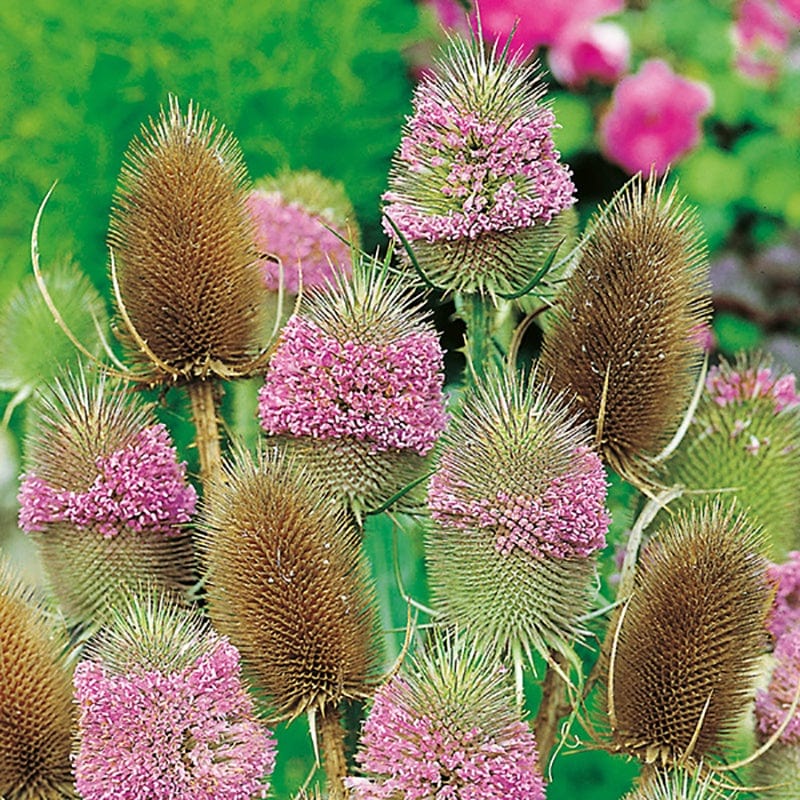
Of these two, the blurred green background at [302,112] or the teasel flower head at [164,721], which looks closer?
the teasel flower head at [164,721]

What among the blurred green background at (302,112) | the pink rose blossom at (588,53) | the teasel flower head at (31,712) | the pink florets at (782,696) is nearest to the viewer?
the teasel flower head at (31,712)

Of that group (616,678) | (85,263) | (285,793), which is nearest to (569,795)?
(285,793)

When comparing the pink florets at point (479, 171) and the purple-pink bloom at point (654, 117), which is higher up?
the purple-pink bloom at point (654, 117)

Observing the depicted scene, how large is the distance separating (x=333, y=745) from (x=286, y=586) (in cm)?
14

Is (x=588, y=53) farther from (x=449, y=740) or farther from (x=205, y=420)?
(x=449, y=740)

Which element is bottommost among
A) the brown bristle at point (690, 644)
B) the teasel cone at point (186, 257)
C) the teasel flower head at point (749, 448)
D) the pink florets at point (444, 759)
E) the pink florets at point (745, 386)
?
the pink florets at point (444, 759)

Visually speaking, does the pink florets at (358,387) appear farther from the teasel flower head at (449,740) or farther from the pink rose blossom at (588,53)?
the pink rose blossom at (588,53)

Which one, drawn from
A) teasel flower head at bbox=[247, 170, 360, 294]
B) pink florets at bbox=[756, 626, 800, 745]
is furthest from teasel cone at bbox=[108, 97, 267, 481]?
pink florets at bbox=[756, 626, 800, 745]

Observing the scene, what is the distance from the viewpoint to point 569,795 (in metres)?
1.43

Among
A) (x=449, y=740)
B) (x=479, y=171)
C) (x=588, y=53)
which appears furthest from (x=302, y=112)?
(x=449, y=740)

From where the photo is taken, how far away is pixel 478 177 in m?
0.91

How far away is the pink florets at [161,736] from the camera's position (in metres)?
0.82

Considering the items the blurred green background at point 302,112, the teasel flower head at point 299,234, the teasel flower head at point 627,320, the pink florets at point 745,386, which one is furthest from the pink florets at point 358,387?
the blurred green background at point 302,112

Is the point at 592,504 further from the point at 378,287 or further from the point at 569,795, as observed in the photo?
the point at 569,795
